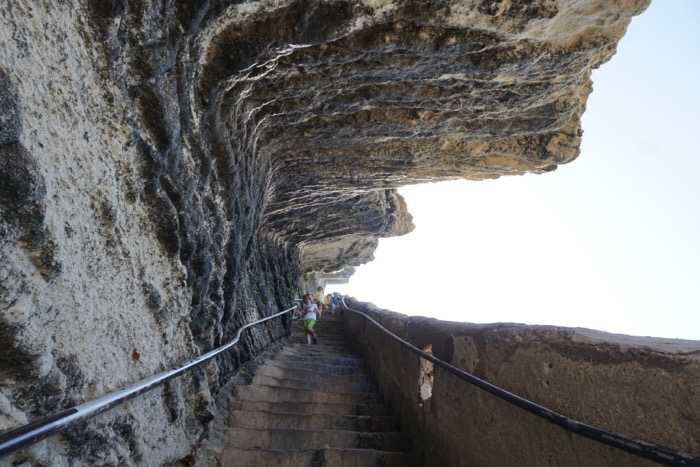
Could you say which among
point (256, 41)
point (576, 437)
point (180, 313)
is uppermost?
point (256, 41)

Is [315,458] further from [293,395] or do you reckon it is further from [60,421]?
[60,421]

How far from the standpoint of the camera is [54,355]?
1.73m

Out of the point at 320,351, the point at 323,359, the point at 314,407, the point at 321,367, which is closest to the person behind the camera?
the point at 314,407

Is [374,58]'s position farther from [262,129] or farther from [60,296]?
[60,296]

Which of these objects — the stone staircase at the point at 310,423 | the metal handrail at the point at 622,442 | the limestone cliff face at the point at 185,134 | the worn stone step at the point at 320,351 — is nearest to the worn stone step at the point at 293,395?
the stone staircase at the point at 310,423

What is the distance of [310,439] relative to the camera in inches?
135

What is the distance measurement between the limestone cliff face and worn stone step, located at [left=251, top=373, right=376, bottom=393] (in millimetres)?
412

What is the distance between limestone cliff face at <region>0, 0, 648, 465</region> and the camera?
5.34 feet

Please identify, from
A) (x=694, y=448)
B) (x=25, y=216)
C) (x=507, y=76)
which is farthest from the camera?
(x=507, y=76)

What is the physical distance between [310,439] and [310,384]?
135 cm

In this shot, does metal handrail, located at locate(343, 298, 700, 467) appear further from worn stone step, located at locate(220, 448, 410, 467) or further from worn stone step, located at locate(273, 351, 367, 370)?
worn stone step, located at locate(273, 351, 367, 370)

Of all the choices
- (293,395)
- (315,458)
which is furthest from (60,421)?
(293,395)

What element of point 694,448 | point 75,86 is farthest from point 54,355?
point 694,448

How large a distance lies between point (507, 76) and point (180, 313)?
3492mm
